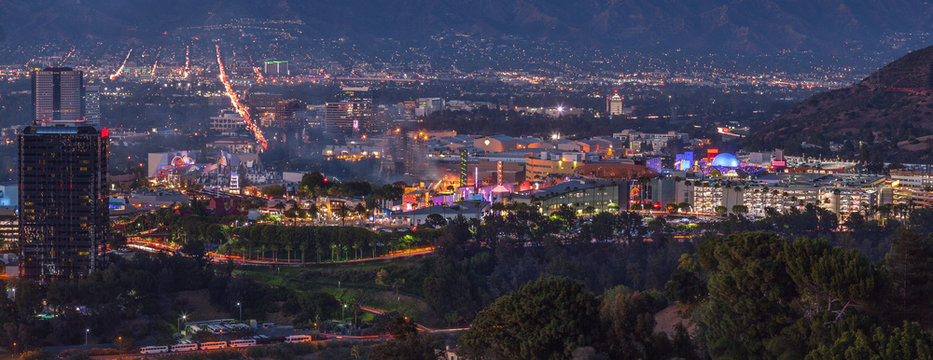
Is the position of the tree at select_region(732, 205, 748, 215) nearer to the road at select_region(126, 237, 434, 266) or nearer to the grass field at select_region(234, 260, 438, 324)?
the road at select_region(126, 237, 434, 266)

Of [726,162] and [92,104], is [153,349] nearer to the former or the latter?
[726,162]

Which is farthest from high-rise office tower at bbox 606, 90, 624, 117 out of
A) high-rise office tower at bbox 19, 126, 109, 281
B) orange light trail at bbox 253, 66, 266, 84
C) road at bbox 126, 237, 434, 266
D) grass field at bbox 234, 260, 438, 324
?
high-rise office tower at bbox 19, 126, 109, 281

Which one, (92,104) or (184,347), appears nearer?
(184,347)

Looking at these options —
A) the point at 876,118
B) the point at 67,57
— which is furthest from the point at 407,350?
the point at 67,57

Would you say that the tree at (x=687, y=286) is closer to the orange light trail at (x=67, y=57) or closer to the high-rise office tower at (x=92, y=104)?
the high-rise office tower at (x=92, y=104)

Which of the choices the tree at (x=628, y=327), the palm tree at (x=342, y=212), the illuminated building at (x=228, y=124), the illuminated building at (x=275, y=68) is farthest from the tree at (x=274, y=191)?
the illuminated building at (x=275, y=68)
